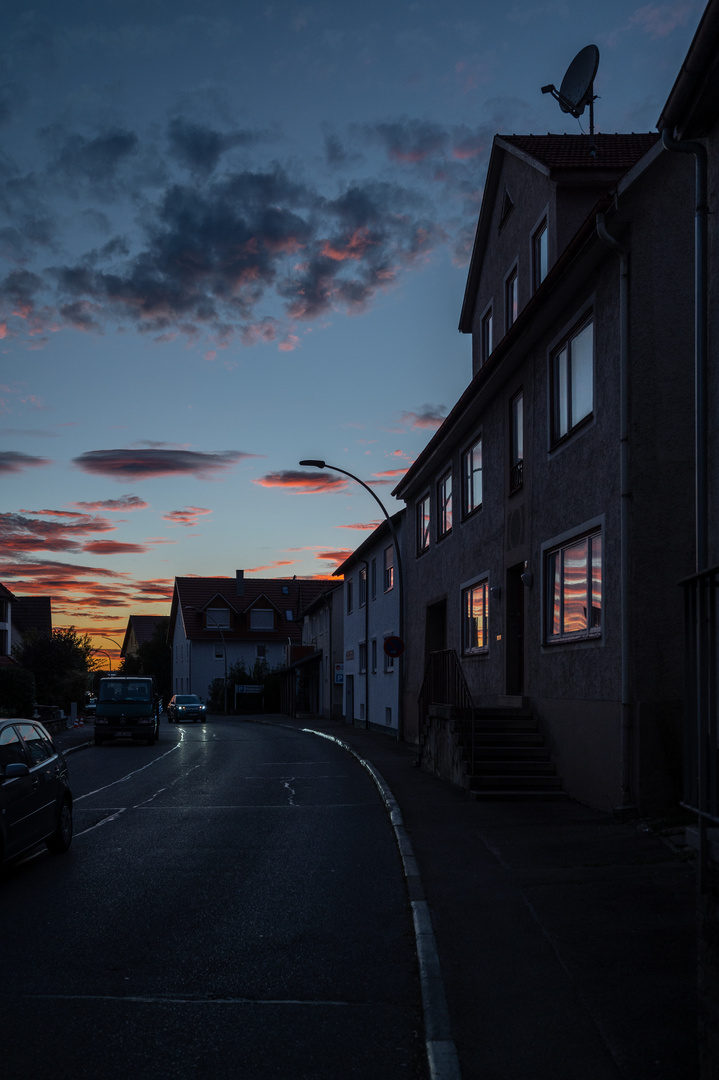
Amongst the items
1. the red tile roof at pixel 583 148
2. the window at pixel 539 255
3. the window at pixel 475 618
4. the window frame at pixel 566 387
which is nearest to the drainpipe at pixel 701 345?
the window frame at pixel 566 387

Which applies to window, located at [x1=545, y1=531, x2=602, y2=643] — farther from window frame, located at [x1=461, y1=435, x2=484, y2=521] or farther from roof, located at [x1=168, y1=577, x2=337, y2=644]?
roof, located at [x1=168, y1=577, x2=337, y2=644]

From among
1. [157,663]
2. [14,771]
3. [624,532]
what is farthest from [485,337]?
[157,663]

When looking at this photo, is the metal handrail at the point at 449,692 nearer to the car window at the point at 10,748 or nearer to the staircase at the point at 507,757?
the staircase at the point at 507,757

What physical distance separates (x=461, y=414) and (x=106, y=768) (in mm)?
11006

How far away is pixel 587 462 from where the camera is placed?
1372cm

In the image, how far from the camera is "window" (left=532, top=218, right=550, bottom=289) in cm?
1831

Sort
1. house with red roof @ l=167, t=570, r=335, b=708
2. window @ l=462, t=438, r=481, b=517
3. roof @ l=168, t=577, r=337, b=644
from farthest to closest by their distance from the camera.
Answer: roof @ l=168, t=577, r=337, b=644
house with red roof @ l=167, t=570, r=335, b=708
window @ l=462, t=438, r=481, b=517

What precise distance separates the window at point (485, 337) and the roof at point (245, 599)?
2506 inches

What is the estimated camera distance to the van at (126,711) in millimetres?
33000

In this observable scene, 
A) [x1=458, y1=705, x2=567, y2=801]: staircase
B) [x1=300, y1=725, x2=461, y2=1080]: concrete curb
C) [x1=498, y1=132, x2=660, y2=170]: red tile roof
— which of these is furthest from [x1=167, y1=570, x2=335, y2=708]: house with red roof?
[x1=300, y1=725, x2=461, y2=1080]: concrete curb

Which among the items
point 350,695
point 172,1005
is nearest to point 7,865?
point 172,1005

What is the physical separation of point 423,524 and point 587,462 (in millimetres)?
14337

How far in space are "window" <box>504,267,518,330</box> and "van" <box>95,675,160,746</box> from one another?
1884cm

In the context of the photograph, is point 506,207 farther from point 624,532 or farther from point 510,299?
point 624,532
